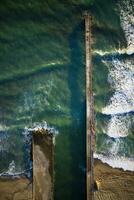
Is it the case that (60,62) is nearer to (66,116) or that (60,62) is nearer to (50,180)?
(66,116)

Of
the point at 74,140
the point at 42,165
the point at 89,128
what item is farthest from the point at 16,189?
the point at 89,128

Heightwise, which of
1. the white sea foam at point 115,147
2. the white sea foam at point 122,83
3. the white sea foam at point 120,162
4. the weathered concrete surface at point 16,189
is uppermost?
the white sea foam at point 122,83

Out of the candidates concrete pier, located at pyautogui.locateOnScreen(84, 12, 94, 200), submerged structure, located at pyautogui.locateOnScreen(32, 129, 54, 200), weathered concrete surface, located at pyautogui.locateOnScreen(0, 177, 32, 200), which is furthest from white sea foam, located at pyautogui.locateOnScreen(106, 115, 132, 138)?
weathered concrete surface, located at pyautogui.locateOnScreen(0, 177, 32, 200)

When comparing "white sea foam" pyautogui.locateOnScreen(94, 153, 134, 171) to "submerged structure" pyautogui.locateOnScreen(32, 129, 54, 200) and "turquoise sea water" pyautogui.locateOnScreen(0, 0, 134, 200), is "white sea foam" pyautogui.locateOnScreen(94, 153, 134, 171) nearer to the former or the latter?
"turquoise sea water" pyautogui.locateOnScreen(0, 0, 134, 200)

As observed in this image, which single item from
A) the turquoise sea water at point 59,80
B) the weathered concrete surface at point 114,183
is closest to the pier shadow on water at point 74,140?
the turquoise sea water at point 59,80

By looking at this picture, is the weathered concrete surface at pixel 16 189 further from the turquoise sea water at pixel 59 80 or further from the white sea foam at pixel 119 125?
the white sea foam at pixel 119 125

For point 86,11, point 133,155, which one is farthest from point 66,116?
point 86,11
